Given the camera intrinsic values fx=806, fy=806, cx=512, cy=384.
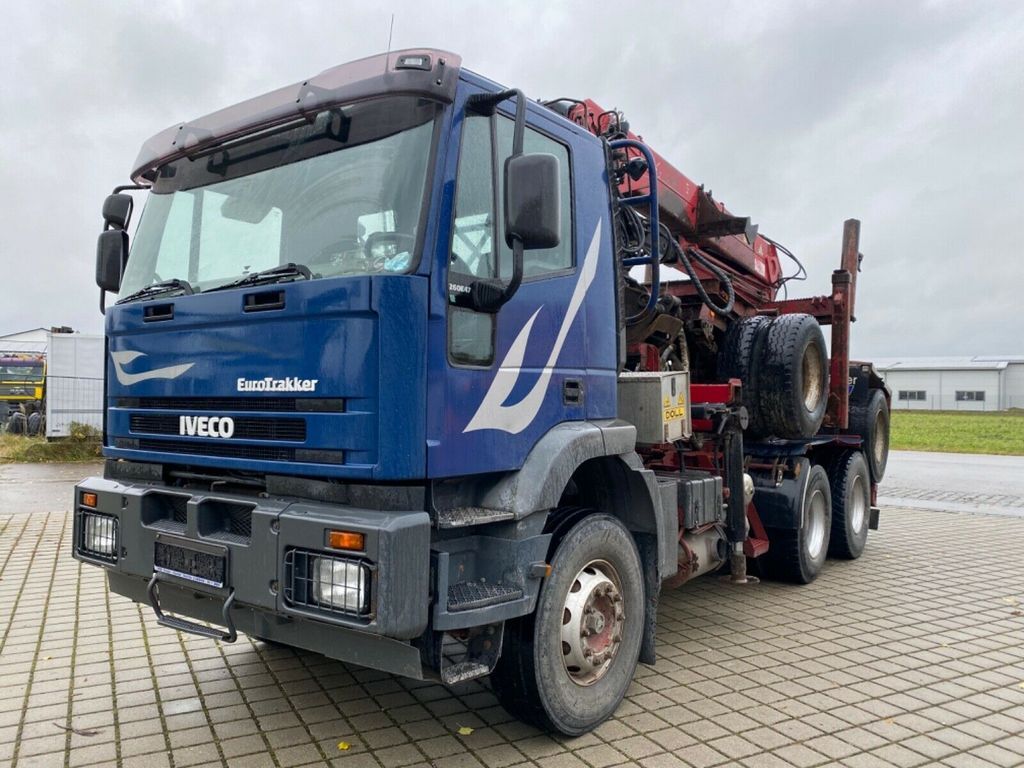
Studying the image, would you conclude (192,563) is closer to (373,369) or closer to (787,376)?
(373,369)

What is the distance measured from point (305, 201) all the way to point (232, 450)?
3.68ft

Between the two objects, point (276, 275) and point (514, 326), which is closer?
point (276, 275)

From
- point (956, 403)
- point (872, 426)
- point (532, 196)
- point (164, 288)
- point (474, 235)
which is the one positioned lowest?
point (956, 403)

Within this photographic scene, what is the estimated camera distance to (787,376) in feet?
20.5

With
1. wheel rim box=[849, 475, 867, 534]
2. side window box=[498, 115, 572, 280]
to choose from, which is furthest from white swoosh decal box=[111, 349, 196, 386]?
wheel rim box=[849, 475, 867, 534]

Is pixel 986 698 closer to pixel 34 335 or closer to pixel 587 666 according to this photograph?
pixel 587 666

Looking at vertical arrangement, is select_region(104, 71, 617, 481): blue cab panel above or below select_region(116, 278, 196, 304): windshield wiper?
below

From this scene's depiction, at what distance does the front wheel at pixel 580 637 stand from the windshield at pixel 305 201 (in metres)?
1.61

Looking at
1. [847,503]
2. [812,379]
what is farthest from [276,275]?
[847,503]

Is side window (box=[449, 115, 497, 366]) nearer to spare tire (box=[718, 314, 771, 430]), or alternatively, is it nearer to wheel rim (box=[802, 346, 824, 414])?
spare tire (box=[718, 314, 771, 430])

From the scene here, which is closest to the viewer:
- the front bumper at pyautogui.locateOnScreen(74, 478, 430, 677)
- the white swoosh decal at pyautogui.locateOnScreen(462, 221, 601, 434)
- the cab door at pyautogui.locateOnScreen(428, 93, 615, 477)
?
the front bumper at pyautogui.locateOnScreen(74, 478, 430, 677)

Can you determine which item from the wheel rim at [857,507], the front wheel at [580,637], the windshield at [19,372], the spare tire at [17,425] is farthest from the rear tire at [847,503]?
the windshield at [19,372]

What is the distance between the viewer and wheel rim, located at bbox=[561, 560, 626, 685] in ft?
12.3

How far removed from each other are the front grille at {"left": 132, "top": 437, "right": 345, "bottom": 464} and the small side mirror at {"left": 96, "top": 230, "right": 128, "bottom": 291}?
97 cm
